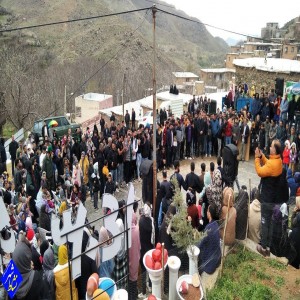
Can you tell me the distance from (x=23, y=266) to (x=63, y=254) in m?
0.59

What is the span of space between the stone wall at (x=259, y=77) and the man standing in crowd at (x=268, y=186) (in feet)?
51.1

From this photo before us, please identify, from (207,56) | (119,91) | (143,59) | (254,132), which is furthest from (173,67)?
(254,132)

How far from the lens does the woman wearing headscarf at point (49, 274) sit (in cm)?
586

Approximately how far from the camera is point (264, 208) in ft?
25.2

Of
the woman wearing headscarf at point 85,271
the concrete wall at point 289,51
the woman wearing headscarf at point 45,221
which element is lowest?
the woman wearing headscarf at point 45,221

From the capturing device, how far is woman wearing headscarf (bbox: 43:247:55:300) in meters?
5.86

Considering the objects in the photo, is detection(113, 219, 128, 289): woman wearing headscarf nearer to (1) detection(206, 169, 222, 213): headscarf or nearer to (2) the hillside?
(1) detection(206, 169, 222, 213): headscarf

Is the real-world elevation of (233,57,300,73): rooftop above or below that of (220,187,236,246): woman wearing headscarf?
above

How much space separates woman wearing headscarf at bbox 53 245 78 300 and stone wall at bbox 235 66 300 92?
63.1ft

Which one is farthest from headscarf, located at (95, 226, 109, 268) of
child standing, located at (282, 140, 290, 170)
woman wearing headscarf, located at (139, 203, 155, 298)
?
child standing, located at (282, 140, 290, 170)

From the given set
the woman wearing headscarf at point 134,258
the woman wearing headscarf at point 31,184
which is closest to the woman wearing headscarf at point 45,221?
the woman wearing headscarf at point 31,184

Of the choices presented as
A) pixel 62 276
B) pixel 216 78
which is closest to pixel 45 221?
pixel 62 276

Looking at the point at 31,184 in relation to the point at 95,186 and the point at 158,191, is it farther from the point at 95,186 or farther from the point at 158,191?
the point at 158,191

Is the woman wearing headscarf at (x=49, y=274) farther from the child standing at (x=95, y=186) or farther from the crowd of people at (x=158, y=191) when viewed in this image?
the child standing at (x=95, y=186)
